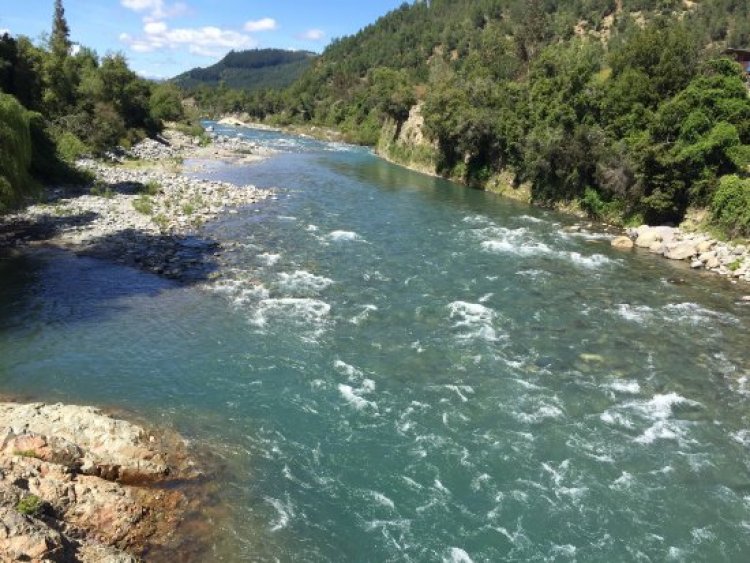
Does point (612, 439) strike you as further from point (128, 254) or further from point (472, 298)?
point (128, 254)

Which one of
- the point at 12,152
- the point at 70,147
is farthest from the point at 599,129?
the point at 70,147

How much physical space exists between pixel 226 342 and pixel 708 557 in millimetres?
16763

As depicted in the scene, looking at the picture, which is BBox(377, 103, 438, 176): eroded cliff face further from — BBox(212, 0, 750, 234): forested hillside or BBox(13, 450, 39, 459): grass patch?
BBox(13, 450, 39, 459): grass patch

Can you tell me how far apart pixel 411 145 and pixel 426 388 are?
64888 mm

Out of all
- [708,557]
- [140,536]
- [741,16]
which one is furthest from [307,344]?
[741,16]

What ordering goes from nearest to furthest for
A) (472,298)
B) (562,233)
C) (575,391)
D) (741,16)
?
(575,391)
(472,298)
(562,233)
(741,16)

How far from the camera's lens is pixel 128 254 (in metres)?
31.7

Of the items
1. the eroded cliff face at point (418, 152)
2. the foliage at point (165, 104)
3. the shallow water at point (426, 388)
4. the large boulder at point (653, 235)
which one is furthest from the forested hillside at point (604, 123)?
the foliage at point (165, 104)

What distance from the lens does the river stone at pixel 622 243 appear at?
39000mm

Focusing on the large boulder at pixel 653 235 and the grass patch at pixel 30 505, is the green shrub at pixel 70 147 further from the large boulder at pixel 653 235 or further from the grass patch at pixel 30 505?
the large boulder at pixel 653 235

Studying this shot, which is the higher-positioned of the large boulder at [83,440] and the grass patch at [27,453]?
the grass patch at [27,453]

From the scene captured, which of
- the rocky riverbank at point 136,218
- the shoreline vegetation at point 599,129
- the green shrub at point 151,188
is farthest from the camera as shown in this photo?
the green shrub at point 151,188

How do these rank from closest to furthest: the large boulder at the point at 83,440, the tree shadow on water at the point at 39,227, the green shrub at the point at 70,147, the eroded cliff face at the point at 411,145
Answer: the large boulder at the point at 83,440 < the tree shadow on water at the point at 39,227 < the green shrub at the point at 70,147 < the eroded cliff face at the point at 411,145

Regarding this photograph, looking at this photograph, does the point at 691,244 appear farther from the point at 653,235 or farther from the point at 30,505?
the point at 30,505
